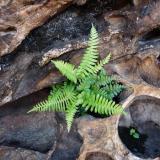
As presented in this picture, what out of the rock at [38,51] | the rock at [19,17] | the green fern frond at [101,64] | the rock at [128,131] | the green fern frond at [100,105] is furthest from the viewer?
the rock at [128,131]

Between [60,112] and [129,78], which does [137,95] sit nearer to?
[129,78]

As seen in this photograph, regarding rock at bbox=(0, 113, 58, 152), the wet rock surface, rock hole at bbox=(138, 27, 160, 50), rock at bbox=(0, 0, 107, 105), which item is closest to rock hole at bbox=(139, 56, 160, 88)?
rock hole at bbox=(138, 27, 160, 50)

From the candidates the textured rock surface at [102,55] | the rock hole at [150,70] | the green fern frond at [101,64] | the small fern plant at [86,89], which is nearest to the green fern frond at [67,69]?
the small fern plant at [86,89]

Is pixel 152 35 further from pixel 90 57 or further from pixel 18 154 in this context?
pixel 18 154

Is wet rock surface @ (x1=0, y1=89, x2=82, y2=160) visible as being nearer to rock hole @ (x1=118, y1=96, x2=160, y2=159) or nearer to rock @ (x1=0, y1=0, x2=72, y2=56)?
rock hole @ (x1=118, y1=96, x2=160, y2=159)

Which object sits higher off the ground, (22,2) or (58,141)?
(22,2)

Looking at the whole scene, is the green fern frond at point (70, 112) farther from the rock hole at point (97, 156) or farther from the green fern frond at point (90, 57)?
the rock hole at point (97, 156)

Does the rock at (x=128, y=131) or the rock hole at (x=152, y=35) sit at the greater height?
the rock hole at (x=152, y=35)

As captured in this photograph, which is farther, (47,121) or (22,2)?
(47,121)

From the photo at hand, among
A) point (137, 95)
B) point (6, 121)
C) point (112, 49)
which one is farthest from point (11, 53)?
point (137, 95)
